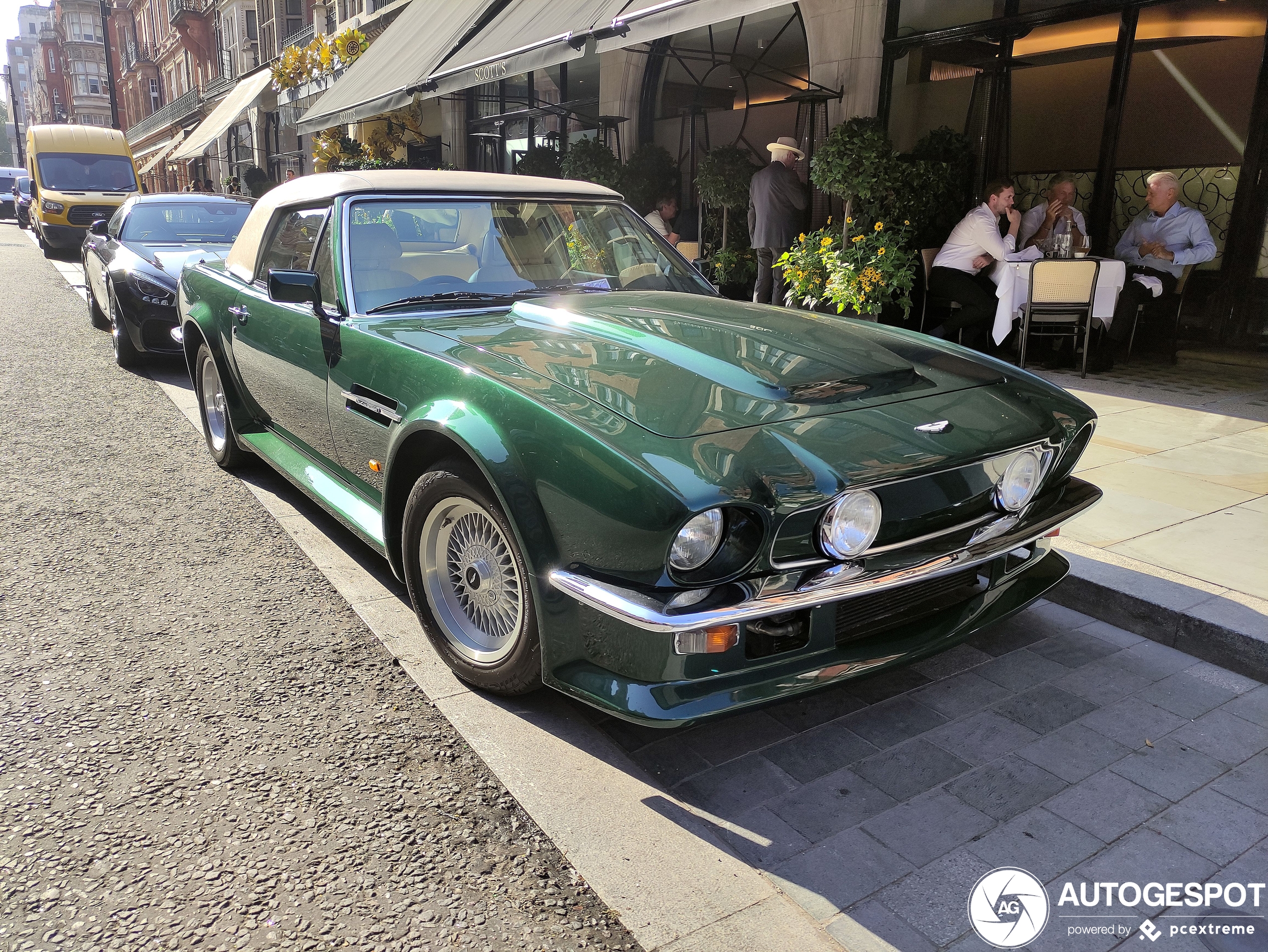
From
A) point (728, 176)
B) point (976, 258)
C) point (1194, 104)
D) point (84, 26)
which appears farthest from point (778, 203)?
point (84, 26)

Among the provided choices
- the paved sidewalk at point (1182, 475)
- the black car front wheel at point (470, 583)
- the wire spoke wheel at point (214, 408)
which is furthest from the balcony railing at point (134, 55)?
the black car front wheel at point (470, 583)

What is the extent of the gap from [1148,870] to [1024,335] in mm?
6000

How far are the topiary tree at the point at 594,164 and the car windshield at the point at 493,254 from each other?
27.9ft

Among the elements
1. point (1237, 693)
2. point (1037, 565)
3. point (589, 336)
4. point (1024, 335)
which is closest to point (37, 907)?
point (589, 336)

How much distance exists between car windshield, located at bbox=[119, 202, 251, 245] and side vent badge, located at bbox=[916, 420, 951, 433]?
26.6 feet

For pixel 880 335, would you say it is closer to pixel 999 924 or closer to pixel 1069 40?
pixel 999 924

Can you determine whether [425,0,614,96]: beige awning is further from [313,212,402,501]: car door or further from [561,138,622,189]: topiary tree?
[313,212,402,501]: car door

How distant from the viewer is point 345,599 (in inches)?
141

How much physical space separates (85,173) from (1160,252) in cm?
2233

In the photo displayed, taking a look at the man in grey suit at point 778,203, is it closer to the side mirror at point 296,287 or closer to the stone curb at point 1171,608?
the stone curb at point 1171,608

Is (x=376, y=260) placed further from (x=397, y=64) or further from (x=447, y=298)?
(x=397, y=64)

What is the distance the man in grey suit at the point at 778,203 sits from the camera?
30.6ft

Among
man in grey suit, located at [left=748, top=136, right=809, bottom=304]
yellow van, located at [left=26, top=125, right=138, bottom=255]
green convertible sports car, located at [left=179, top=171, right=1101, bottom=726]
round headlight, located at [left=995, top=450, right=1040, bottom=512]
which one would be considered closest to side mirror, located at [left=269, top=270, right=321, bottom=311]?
green convertible sports car, located at [left=179, top=171, right=1101, bottom=726]

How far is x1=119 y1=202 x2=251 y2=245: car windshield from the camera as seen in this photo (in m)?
8.74
